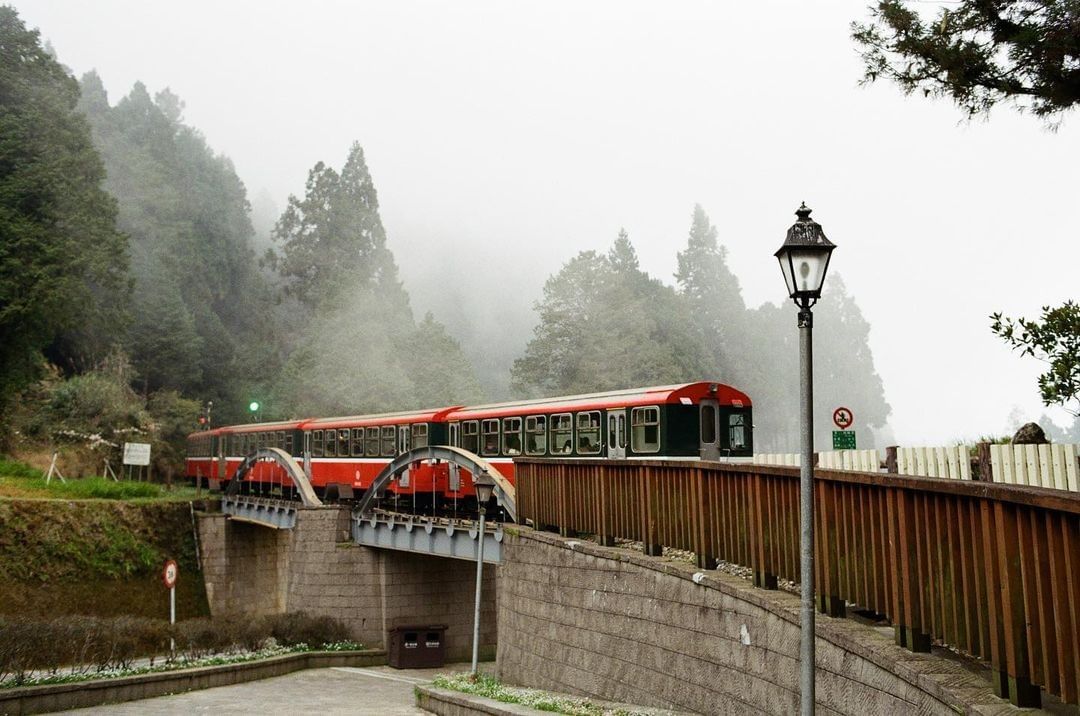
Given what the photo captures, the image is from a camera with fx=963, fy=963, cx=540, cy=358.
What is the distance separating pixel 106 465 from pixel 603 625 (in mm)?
42728

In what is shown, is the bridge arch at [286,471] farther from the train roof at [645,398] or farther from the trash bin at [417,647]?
the train roof at [645,398]

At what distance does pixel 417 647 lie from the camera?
3017 cm

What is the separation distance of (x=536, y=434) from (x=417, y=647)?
34.7 ft

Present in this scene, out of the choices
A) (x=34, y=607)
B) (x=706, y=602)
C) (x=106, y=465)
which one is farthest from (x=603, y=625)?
(x=106, y=465)

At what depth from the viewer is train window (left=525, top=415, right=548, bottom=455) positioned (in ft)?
75.8

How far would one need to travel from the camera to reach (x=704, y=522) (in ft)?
39.7

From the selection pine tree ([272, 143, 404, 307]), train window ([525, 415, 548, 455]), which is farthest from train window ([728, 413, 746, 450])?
pine tree ([272, 143, 404, 307])

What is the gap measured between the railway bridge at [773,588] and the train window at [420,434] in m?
3.67

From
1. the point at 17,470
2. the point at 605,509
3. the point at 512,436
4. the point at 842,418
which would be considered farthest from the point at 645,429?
the point at 17,470

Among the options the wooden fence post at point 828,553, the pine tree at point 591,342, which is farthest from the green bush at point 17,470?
the wooden fence post at point 828,553

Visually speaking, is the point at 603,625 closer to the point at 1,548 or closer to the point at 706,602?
the point at 706,602

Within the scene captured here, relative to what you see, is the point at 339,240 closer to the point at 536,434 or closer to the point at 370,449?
the point at 370,449

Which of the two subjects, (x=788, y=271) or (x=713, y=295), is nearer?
(x=788, y=271)

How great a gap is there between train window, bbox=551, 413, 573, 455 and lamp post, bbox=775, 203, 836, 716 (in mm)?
14918
